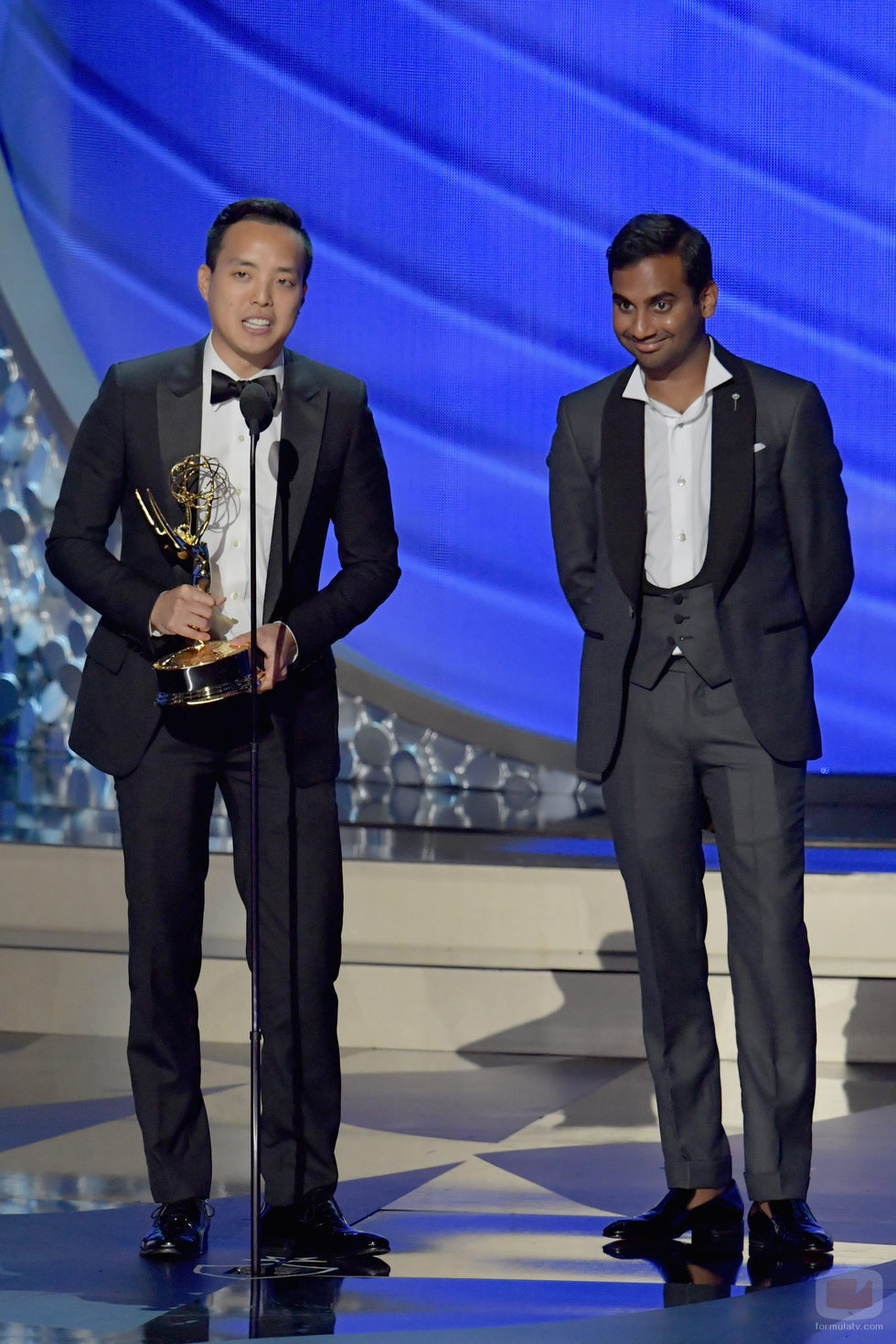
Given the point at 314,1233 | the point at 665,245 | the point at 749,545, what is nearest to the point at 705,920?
the point at 749,545

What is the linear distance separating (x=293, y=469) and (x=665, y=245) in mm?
622

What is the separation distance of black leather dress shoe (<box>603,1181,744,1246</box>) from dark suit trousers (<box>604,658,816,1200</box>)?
0.03 metres

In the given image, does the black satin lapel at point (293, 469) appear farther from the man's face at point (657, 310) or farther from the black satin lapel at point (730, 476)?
the black satin lapel at point (730, 476)

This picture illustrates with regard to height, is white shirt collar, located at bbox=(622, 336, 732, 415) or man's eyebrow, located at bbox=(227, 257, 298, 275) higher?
man's eyebrow, located at bbox=(227, 257, 298, 275)

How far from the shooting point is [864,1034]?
376 centimetres

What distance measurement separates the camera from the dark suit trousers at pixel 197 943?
2.62 metres

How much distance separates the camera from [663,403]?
271 cm

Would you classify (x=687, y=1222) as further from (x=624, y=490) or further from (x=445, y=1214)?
(x=624, y=490)

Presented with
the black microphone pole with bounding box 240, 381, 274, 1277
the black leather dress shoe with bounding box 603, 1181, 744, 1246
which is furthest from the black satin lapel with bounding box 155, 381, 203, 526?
the black leather dress shoe with bounding box 603, 1181, 744, 1246

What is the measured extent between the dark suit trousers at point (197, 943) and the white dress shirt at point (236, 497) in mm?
150

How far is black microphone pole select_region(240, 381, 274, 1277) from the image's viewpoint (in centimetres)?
239

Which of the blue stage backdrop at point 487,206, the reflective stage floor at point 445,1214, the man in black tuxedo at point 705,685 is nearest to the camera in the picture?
the reflective stage floor at point 445,1214

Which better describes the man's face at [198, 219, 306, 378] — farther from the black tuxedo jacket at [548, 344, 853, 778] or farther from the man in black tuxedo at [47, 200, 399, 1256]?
the black tuxedo jacket at [548, 344, 853, 778]

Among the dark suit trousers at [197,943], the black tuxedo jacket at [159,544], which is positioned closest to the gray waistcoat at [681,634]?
the black tuxedo jacket at [159,544]
